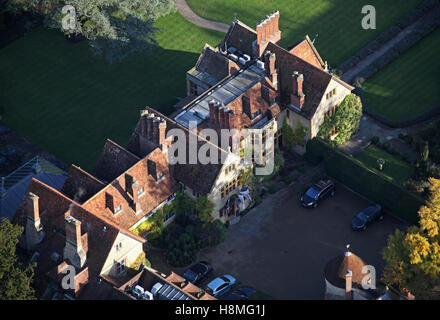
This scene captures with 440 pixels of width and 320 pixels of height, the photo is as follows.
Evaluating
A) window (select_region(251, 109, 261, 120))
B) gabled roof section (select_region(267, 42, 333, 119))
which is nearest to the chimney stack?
window (select_region(251, 109, 261, 120))

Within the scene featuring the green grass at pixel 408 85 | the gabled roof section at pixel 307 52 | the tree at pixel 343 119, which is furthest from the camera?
the green grass at pixel 408 85

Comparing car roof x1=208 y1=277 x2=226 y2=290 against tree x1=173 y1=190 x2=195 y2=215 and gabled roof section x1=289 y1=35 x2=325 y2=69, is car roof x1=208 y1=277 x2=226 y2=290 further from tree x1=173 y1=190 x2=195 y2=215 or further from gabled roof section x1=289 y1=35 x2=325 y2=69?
gabled roof section x1=289 y1=35 x2=325 y2=69

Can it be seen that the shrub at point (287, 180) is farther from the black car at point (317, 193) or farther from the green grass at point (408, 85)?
the green grass at point (408, 85)

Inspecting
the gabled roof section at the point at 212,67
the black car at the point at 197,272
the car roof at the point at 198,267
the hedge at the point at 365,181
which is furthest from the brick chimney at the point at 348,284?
the gabled roof section at the point at 212,67

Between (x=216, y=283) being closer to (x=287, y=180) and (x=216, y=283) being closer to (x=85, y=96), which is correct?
(x=287, y=180)

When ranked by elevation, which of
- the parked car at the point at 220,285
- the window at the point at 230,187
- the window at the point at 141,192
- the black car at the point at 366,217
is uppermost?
the window at the point at 141,192

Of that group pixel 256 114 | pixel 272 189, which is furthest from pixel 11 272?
pixel 256 114

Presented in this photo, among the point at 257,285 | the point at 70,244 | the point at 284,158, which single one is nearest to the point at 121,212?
the point at 70,244
